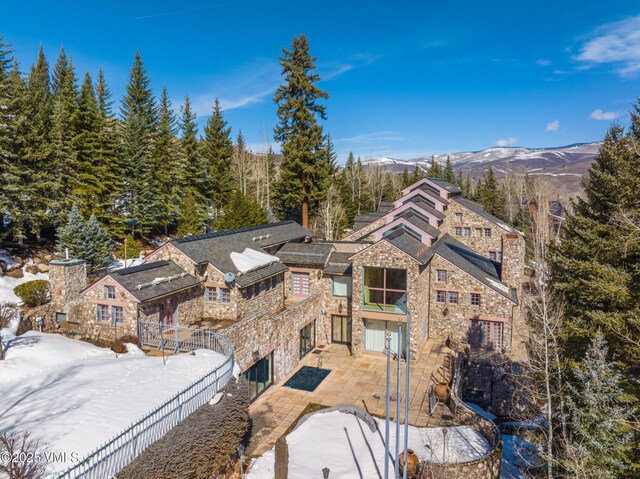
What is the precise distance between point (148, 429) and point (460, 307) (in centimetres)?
1984

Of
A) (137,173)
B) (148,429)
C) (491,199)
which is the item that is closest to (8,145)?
(137,173)

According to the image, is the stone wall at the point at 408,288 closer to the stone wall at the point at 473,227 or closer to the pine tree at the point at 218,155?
the stone wall at the point at 473,227

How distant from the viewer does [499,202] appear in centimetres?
6500

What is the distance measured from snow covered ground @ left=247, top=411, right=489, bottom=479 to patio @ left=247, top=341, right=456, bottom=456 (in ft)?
2.91

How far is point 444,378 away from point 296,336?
27.8 feet

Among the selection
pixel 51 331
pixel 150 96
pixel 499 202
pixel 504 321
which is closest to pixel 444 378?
pixel 504 321

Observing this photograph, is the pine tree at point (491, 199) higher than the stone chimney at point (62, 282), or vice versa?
the pine tree at point (491, 199)

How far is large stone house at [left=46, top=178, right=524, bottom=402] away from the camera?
1873cm

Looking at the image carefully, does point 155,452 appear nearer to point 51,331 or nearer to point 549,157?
point 51,331

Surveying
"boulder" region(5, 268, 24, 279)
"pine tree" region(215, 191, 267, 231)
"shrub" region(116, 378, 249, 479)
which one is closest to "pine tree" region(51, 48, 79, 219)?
"boulder" region(5, 268, 24, 279)

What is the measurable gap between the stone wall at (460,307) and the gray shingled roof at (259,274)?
967cm

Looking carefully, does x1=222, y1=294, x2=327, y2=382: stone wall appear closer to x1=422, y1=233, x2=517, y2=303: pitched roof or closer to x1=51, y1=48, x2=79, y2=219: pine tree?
x1=422, y1=233, x2=517, y2=303: pitched roof

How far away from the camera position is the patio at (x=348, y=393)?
55.3 feet

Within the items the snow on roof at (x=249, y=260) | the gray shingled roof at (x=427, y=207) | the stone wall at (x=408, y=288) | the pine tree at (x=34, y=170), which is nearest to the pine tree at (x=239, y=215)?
the snow on roof at (x=249, y=260)
